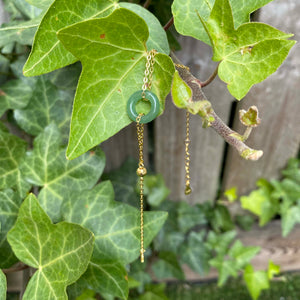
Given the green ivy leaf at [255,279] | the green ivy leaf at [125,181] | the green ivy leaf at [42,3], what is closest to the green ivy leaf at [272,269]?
the green ivy leaf at [255,279]

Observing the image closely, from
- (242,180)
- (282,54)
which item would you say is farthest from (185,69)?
(242,180)

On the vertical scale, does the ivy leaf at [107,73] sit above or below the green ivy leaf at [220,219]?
above

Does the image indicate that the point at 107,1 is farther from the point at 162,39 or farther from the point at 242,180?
the point at 242,180

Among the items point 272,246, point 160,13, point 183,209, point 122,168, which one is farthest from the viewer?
point 272,246

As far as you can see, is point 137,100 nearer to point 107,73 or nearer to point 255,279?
point 107,73

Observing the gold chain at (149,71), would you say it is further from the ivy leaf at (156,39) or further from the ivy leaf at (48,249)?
the ivy leaf at (48,249)

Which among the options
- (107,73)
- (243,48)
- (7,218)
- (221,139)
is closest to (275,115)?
(221,139)

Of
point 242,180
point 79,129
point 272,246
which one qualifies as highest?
point 79,129
